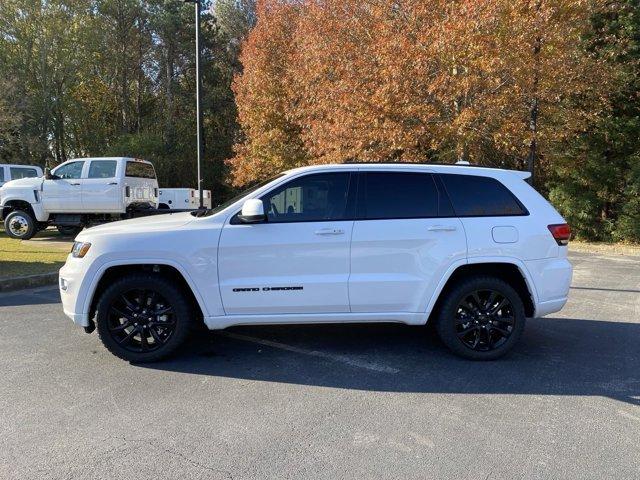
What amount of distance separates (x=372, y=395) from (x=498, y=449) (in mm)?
1115

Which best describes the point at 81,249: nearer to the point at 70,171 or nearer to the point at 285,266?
the point at 285,266

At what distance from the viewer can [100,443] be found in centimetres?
338

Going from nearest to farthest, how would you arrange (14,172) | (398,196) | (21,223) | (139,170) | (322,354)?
(398,196) → (322,354) → (21,223) → (139,170) → (14,172)

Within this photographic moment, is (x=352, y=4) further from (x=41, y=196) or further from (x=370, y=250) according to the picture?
(x=370, y=250)

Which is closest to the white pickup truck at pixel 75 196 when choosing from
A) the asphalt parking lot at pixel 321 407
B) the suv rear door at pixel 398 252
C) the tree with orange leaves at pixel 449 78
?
the tree with orange leaves at pixel 449 78

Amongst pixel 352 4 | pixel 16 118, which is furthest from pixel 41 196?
pixel 352 4

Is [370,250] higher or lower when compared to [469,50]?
lower

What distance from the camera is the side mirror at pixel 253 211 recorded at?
4.49 meters

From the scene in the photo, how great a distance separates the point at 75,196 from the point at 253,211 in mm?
11068

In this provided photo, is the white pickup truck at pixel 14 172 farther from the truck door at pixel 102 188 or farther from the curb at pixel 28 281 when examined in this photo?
the curb at pixel 28 281

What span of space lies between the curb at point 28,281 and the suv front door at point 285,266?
5438 mm

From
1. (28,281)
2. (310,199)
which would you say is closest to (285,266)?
(310,199)

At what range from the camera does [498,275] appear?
505cm

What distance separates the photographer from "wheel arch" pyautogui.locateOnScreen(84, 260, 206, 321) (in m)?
4.66
